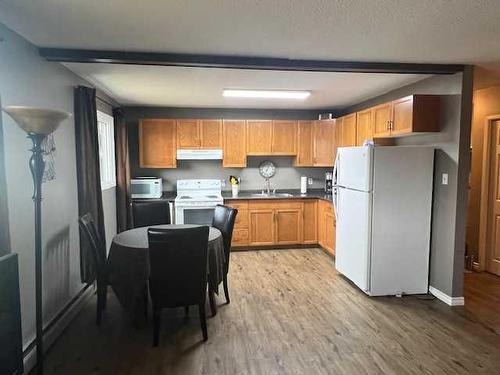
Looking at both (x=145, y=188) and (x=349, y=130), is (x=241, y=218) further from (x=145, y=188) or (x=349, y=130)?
(x=349, y=130)

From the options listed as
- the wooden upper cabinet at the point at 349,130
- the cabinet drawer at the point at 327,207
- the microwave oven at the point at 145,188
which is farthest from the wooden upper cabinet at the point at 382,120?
the microwave oven at the point at 145,188

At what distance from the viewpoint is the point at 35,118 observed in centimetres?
198

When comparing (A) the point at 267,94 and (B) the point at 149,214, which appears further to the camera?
(A) the point at 267,94

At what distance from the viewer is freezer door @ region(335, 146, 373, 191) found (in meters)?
3.65

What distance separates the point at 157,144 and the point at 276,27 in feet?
12.3

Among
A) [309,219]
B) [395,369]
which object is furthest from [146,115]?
[395,369]

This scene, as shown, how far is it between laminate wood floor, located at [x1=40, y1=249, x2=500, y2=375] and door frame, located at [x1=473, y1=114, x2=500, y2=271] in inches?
44.1

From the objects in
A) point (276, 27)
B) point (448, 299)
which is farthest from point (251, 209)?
point (276, 27)

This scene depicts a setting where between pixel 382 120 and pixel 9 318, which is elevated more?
pixel 382 120

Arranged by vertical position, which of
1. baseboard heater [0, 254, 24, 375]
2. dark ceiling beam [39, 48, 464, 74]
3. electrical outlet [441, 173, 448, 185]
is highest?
dark ceiling beam [39, 48, 464, 74]

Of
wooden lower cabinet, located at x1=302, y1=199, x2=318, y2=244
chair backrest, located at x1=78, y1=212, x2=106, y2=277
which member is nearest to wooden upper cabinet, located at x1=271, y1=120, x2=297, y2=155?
wooden lower cabinet, located at x1=302, y1=199, x2=318, y2=244

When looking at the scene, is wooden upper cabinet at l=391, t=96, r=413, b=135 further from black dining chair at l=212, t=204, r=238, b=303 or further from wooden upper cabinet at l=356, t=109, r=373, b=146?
black dining chair at l=212, t=204, r=238, b=303

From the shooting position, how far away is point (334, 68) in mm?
3168

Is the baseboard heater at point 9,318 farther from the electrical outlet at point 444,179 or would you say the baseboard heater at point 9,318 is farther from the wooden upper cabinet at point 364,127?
the wooden upper cabinet at point 364,127
